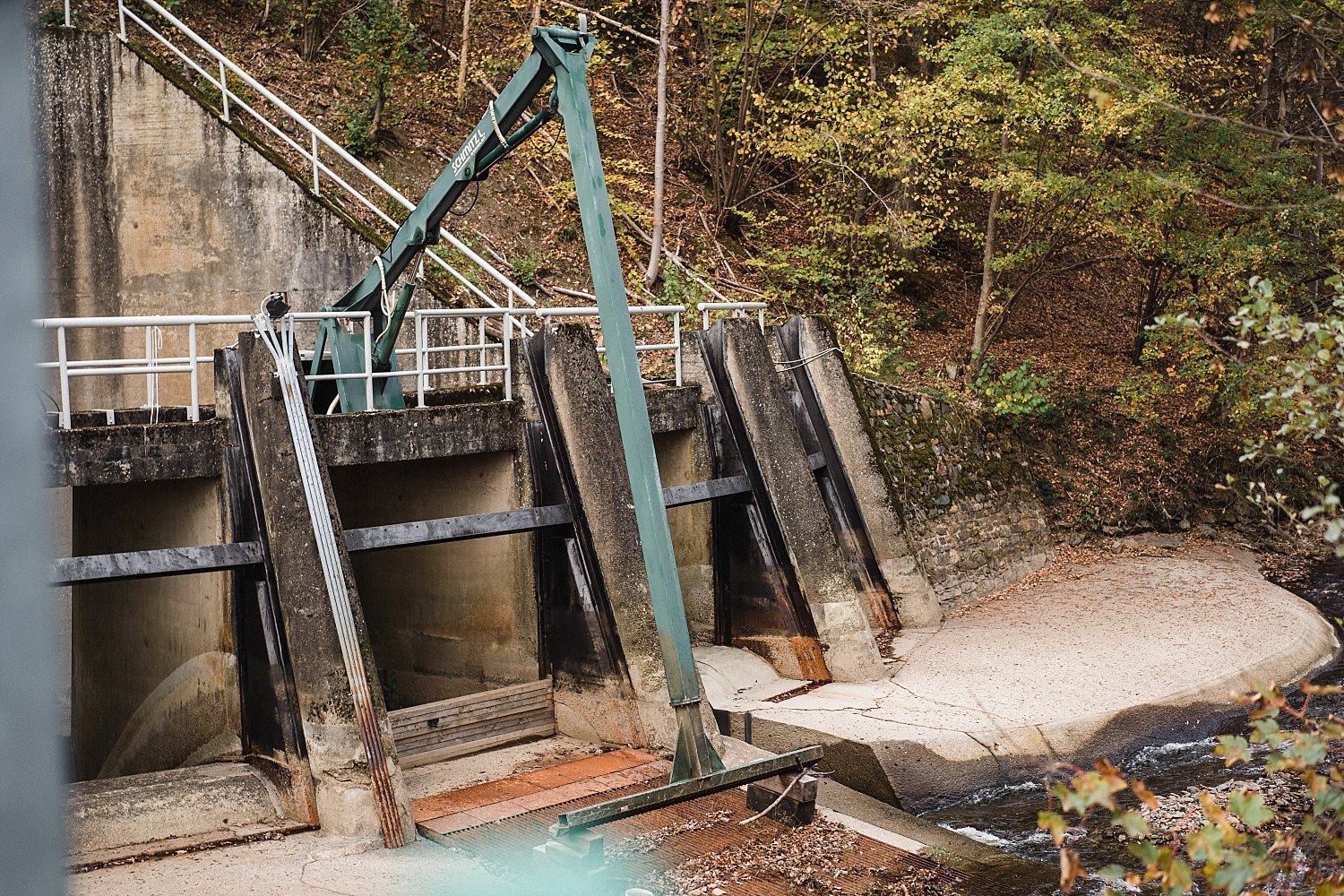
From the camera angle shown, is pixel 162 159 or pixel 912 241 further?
pixel 912 241

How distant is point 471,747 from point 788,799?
3.88 metres

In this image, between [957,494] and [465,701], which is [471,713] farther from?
[957,494]

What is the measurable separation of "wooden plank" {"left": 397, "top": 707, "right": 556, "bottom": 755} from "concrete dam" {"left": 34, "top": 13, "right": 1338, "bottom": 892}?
0.10 feet

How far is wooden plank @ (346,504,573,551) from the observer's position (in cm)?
1023

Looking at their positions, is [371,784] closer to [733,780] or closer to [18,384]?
[733,780]

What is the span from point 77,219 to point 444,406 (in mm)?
8050

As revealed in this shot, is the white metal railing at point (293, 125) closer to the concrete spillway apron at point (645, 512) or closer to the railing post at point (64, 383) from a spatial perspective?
the railing post at point (64, 383)

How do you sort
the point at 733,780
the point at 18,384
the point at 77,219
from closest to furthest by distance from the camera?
1. the point at 18,384
2. the point at 733,780
3. the point at 77,219

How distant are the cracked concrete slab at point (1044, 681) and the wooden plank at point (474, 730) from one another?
6.23 feet

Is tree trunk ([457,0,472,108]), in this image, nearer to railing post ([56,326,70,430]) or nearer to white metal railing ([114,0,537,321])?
white metal railing ([114,0,537,321])

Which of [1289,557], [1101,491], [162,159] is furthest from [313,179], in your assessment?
[1289,557]

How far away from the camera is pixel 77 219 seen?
15922 millimetres

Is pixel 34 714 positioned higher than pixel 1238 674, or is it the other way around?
pixel 34 714

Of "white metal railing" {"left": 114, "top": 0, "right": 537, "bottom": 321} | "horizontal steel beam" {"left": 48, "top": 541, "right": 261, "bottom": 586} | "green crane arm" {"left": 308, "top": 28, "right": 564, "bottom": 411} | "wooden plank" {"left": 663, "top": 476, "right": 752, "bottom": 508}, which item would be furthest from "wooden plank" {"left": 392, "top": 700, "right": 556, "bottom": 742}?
"white metal railing" {"left": 114, "top": 0, "right": 537, "bottom": 321}
